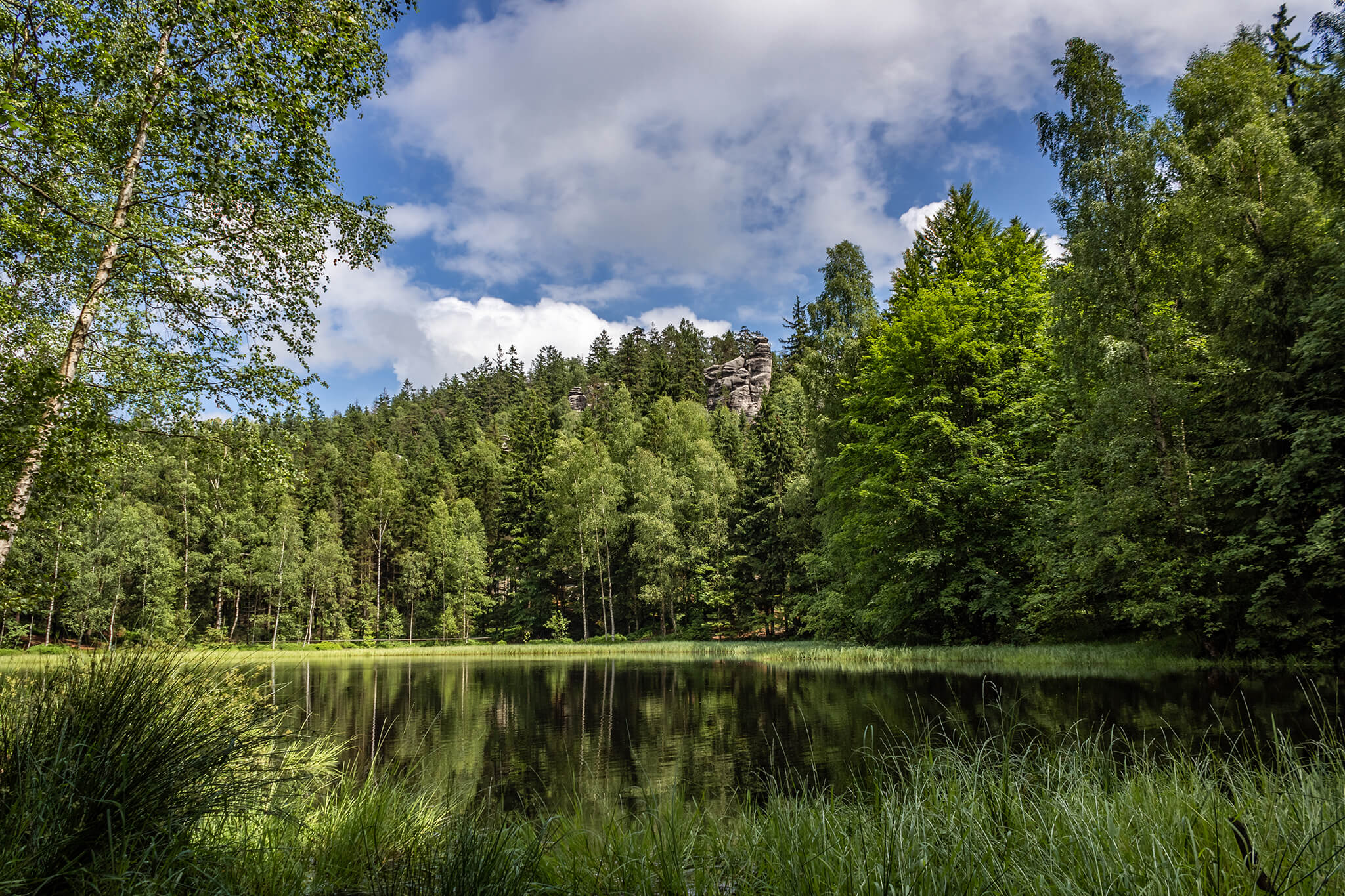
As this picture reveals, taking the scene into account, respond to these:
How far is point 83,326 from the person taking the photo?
785 cm

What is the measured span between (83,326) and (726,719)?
38.1ft

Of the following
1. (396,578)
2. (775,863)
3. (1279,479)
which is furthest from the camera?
(396,578)

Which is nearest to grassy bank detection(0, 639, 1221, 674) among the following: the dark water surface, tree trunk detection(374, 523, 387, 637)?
the dark water surface

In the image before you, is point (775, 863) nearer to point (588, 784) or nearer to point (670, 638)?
point (588, 784)

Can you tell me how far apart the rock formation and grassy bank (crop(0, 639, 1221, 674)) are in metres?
55.3

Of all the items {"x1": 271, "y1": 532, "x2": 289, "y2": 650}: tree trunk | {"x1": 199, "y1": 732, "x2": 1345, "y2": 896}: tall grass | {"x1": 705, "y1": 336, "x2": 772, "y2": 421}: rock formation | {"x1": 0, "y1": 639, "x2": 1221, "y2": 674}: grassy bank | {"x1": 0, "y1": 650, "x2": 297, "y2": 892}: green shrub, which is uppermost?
{"x1": 705, "y1": 336, "x2": 772, "y2": 421}: rock formation

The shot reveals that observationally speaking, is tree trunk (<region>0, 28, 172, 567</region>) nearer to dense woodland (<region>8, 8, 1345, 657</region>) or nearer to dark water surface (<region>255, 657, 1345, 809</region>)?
dense woodland (<region>8, 8, 1345, 657</region>)

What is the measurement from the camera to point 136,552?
4284 cm

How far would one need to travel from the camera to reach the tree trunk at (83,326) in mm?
6441

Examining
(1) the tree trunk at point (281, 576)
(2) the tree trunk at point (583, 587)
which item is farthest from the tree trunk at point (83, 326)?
(1) the tree trunk at point (281, 576)

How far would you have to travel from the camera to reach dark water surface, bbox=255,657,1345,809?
317 inches

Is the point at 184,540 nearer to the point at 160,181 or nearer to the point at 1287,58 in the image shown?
the point at 160,181

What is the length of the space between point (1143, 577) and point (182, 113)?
820 inches

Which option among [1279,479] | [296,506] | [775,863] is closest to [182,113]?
[775,863]
